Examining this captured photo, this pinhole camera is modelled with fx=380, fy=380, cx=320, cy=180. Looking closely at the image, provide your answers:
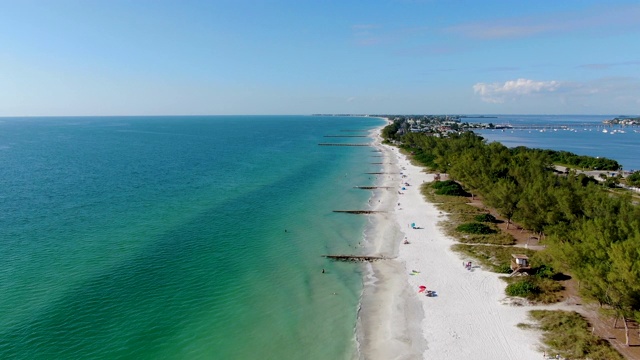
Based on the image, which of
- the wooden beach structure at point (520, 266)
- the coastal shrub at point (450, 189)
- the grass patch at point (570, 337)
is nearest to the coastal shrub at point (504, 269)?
the wooden beach structure at point (520, 266)

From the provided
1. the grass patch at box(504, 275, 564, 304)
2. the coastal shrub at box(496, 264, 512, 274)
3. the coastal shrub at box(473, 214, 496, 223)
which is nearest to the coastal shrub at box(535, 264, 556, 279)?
the grass patch at box(504, 275, 564, 304)

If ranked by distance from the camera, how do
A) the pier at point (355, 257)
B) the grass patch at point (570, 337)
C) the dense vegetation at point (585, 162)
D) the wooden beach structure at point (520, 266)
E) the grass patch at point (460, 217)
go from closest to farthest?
the grass patch at point (570, 337) → the wooden beach structure at point (520, 266) → the pier at point (355, 257) → the grass patch at point (460, 217) → the dense vegetation at point (585, 162)

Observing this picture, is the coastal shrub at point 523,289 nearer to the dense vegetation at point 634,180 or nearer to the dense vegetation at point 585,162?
the dense vegetation at point 634,180

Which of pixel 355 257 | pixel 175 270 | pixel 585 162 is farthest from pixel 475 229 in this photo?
pixel 585 162

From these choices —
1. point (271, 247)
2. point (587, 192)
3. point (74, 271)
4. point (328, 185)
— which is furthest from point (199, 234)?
point (587, 192)

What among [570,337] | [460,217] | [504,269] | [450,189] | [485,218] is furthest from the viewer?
[450,189]

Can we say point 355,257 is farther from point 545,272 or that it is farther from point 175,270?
point 175,270
